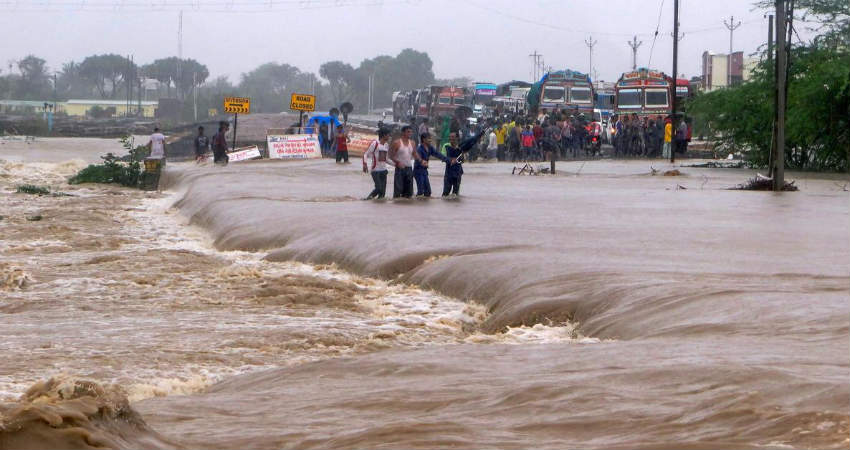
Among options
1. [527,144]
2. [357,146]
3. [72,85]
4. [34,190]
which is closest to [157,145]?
[34,190]

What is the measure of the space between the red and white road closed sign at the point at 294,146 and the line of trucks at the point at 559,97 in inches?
399

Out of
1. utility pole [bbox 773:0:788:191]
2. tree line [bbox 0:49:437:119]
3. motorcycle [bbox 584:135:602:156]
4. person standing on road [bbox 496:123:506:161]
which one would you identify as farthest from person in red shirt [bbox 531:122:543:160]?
tree line [bbox 0:49:437:119]

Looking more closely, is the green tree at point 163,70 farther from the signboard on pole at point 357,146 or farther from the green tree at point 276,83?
the signboard on pole at point 357,146

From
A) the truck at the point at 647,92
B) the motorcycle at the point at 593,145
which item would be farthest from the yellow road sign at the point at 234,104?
the truck at the point at 647,92

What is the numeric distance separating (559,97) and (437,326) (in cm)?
4402

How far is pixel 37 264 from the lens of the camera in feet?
51.8

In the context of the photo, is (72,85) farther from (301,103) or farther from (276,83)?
(301,103)

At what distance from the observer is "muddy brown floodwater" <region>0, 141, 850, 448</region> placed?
19.3 feet

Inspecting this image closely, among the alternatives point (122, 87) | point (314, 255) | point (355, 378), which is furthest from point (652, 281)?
point (122, 87)

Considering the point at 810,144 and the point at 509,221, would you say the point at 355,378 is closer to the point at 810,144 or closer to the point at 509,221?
the point at 509,221

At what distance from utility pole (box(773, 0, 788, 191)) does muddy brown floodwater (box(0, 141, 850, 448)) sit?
2526 mm

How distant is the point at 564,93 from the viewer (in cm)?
5406

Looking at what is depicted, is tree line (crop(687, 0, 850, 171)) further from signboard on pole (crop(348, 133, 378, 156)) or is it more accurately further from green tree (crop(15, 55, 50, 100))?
green tree (crop(15, 55, 50, 100))

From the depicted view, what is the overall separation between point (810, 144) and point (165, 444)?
29367mm
